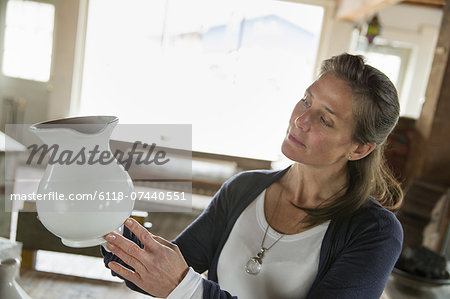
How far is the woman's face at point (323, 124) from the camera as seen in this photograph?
1.04 meters

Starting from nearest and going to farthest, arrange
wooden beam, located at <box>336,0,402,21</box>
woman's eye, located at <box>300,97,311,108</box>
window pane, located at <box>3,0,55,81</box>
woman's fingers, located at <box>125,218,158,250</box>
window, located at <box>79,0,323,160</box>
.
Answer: woman's fingers, located at <box>125,218,158,250</box>, woman's eye, located at <box>300,97,311,108</box>, wooden beam, located at <box>336,0,402,21</box>, window pane, located at <box>3,0,55,81</box>, window, located at <box>79,0,323,160</box>

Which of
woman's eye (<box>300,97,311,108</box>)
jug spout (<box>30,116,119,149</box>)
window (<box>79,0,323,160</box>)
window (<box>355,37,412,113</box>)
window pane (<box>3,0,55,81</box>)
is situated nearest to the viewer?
jug spout (<box>30,116,119,149</box>)

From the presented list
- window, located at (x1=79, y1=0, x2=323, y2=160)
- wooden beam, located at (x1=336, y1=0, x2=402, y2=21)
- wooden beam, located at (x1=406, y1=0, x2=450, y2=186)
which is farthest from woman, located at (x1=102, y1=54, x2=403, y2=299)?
window, located at (x1=79, y1=0, x2=323, y2=160)

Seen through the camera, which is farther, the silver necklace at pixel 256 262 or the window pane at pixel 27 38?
the window pane at pixel 27 38

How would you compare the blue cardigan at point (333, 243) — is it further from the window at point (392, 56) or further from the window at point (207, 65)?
the window at point (392, 56)

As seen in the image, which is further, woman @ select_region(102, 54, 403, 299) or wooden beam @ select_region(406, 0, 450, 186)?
wooden beam @ select_region(406, 0, 450, 186)

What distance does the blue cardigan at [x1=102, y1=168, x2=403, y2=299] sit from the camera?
0.97m

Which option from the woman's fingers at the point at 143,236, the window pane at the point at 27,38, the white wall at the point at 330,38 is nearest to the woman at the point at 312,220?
the woman's fingers at the point at 143,236

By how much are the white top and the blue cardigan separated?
2cm

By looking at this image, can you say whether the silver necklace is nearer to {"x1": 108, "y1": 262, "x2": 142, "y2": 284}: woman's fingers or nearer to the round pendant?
the round pendant

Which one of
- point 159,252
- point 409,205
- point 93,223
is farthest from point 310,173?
point 409,205

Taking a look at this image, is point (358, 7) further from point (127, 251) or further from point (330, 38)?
point (127, 251)

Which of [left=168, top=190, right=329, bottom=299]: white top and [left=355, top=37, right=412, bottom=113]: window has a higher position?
[left=355, top=37, right=412, bottom=113]: window

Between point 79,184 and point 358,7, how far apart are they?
12.9ft
